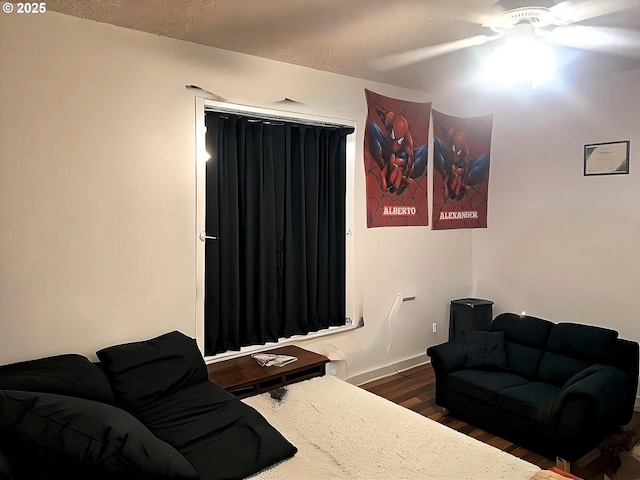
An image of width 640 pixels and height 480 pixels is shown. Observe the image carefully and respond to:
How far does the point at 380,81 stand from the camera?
13.6 feet

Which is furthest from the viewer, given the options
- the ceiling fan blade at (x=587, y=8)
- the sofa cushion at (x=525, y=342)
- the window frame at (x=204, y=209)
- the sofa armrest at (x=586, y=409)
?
the sofa cushion at (x=525, y=342)

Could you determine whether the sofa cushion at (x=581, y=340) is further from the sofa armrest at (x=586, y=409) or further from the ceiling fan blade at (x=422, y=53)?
the ceiling fan blade at (x=422, y=53)

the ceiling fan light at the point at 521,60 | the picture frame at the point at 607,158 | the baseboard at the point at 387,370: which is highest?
the ceiling fan light at the point at 521,60

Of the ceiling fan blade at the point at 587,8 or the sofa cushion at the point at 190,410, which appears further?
the ceiling fan blade at the point at 587,8

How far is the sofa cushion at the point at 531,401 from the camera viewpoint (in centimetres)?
292

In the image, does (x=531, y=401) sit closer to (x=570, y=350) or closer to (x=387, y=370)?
(x=570, y=350)

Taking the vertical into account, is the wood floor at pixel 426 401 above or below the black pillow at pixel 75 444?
below

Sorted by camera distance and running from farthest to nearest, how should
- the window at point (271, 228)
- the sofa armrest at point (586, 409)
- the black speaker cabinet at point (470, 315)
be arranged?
the black speaker cabinet at point (470, 315) → the window at point (271, 228) → the sofa armrest at point (586, 409)

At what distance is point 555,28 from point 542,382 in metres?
2.38

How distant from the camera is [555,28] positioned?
2.78 metres

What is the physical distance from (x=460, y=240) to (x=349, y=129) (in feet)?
6.15

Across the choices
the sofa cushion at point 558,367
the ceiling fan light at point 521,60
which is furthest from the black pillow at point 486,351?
the ceiling fan light at point 521,60

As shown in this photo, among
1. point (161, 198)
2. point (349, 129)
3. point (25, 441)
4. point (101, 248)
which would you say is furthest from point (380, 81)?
point (25, 441)

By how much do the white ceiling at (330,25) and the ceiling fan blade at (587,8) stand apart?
11 mm
